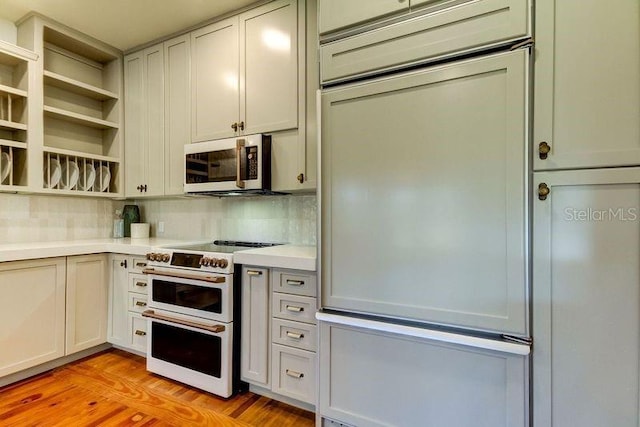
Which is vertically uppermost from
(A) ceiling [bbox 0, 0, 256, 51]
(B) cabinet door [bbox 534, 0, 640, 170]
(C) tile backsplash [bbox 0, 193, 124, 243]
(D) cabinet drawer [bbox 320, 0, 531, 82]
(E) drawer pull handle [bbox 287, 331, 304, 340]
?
(A) ceiling [bbox 0, 0, 256, 51]

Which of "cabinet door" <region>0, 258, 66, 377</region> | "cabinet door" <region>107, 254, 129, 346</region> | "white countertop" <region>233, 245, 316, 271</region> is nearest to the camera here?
"white countertop" <region>233, 245, 316, 271</region>

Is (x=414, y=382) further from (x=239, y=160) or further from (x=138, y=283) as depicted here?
(x=138, y=283)

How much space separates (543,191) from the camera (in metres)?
1.16

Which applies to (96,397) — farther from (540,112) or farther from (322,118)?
(540,112)

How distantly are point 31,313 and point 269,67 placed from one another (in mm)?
2316

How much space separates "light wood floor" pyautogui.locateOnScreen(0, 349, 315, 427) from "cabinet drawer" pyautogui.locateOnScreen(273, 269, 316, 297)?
2.34 feet

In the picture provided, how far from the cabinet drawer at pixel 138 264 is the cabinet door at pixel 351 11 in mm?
2043

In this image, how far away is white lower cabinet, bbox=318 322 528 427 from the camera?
1.19 meters

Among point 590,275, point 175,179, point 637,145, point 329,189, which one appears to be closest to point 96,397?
point 175,179

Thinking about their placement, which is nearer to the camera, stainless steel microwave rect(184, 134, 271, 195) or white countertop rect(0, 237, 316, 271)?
white countertop rect(0, 237, 316, 271)

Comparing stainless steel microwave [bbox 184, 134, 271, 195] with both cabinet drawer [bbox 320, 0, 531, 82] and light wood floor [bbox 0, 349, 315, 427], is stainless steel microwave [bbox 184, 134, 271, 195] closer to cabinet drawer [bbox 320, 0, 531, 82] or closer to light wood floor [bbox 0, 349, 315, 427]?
cabinet drawer [bbox 320, 0, 531, 82]

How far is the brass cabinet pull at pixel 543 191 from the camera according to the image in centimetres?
115

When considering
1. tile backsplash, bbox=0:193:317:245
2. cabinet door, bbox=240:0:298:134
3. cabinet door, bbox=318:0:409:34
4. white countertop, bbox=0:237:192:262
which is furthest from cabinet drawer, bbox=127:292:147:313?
cabinet door, bbox=318:0:409:34

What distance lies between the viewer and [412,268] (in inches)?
52.8
